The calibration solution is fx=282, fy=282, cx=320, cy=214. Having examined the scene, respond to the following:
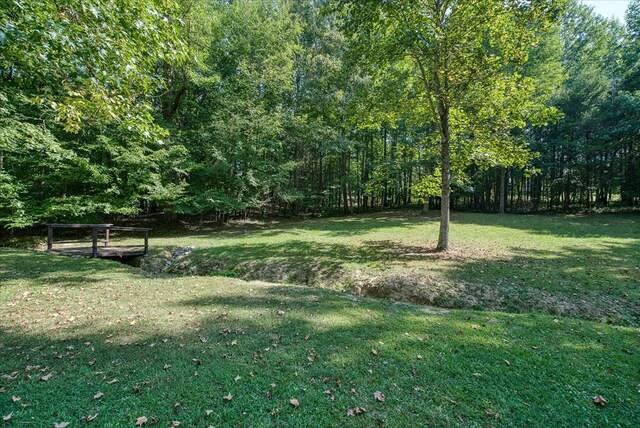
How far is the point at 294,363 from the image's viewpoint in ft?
12.1

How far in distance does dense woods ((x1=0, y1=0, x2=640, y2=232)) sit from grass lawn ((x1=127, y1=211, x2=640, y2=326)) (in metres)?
2.91

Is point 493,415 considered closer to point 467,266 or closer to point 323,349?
point 323,349

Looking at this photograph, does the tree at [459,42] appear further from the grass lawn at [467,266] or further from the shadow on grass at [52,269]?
the shadow on grass at [52,269]

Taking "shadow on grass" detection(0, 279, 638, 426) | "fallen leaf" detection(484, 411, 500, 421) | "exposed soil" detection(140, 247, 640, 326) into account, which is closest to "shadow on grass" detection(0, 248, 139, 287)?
"exposed soil" detection(140, 247, 640, 326)

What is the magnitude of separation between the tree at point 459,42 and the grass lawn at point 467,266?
2326 mm

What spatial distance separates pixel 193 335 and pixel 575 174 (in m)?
32.5

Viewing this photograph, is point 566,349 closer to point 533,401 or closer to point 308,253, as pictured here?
point 533,401

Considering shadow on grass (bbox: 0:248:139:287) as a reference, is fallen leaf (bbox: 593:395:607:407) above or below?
below

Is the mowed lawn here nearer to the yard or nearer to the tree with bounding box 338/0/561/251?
the yard

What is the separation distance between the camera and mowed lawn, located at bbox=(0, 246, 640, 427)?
285 centimetres

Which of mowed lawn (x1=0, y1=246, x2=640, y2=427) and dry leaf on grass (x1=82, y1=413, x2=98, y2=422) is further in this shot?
mowed lawn (x1=0, y1=246, x2=640, y2=427)

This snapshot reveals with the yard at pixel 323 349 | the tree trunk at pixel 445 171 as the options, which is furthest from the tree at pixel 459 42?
the yard at pixel 323 349

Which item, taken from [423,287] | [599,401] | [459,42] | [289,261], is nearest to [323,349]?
[599,401]

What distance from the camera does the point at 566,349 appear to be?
4145 mm
